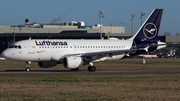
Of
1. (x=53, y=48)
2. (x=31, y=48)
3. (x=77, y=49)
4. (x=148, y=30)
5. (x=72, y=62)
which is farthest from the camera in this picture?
(x=148, y=30)

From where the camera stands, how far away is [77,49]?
1556 inches

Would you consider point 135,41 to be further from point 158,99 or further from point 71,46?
point 158,99

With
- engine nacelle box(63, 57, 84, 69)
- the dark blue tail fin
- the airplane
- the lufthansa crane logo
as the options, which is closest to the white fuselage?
the airplane

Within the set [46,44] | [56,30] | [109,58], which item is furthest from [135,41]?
[56,30]

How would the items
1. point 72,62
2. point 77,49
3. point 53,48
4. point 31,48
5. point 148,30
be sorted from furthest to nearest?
point 148,30, point 77,49, point 53,48, point 31,48, point 72,62

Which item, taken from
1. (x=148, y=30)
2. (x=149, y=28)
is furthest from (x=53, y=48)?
(x=149, y=28)

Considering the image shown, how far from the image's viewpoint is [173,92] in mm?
18875

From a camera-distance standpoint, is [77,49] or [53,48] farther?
[77,49]

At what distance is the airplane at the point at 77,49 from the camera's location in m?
36.3

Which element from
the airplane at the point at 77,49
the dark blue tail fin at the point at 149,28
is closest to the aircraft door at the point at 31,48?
the airplane at the point at 77,49

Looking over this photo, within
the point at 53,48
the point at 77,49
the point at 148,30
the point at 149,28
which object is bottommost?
the point at 77,49

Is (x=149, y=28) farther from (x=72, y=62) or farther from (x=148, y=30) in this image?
(x=72, y=62)

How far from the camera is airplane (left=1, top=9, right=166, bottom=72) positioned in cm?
3625

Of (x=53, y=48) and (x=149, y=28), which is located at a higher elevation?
(x=149, y=28)
